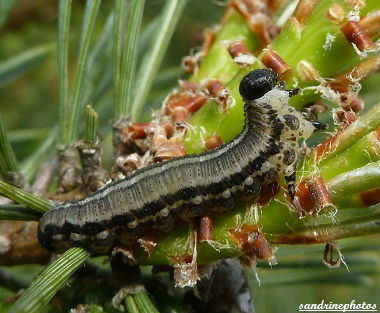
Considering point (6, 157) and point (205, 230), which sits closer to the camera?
point (205, 230)

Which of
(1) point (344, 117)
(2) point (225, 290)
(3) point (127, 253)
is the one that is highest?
(1) point (344, 117)

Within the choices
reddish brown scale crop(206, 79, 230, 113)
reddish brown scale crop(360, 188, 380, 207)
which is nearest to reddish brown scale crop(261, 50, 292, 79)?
reddish brown scale crop(206, 79, 230, 113)

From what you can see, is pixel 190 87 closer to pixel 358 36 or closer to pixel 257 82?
pixel 257 82

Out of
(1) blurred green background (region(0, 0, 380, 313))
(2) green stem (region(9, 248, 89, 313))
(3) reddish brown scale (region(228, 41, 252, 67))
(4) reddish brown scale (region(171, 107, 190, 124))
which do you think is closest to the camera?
(2) green stem (region(9, 248, 89, 313))

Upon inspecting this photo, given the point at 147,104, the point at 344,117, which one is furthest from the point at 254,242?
the point at 147,104

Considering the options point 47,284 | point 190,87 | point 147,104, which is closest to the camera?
point 47,284

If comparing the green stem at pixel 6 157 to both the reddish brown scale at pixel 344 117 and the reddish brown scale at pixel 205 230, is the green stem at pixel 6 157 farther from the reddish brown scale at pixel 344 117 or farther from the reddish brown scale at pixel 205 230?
the reddish brown scale at pixel 344 117

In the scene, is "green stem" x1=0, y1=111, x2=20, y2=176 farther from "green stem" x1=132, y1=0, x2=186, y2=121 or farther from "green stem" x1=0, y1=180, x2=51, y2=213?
"green stem" x1=132, y1=0, x2=186, y2=121
